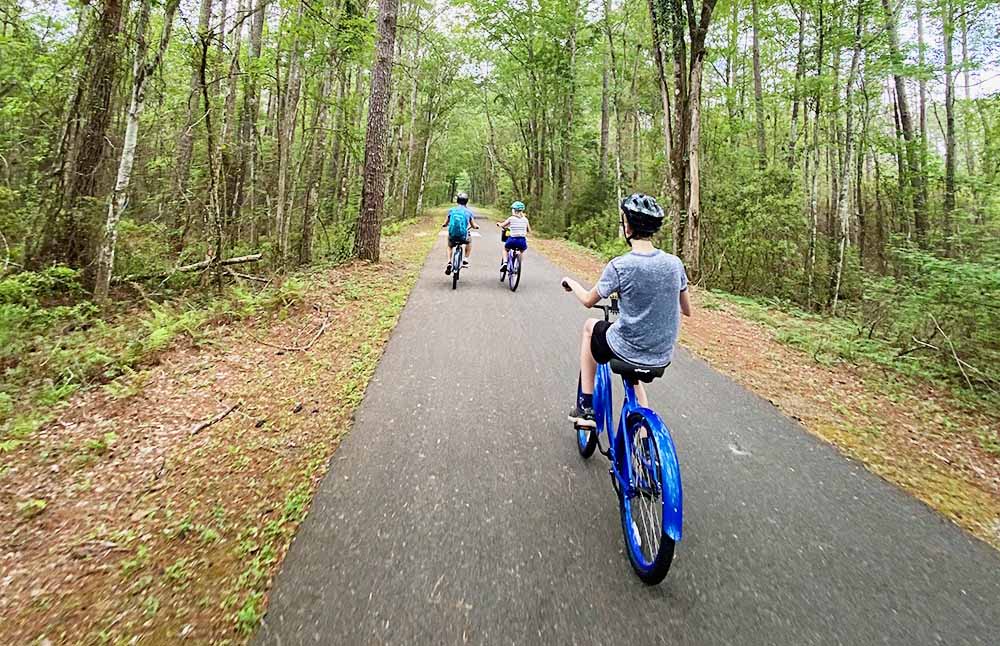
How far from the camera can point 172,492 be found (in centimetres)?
326

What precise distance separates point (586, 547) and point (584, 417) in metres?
0.92

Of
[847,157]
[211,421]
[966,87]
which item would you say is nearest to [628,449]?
[211,421]

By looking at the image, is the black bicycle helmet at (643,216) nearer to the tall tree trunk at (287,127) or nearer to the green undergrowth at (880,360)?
the green undergrowth at (880,360)

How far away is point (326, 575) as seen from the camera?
8.25ft

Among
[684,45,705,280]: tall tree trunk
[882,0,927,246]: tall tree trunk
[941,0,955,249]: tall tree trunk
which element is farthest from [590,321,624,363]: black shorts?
[882,0,927,246]: tall tree trunk

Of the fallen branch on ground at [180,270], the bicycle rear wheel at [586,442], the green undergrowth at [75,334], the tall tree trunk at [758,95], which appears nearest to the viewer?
the bicycle rear wheel at [586,442]

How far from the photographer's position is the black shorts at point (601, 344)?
319 centimetres

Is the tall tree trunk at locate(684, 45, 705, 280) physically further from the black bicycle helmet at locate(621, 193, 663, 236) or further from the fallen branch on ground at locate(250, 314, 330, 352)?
the black bicycle helmet at locate(621, 193, 663, 236)

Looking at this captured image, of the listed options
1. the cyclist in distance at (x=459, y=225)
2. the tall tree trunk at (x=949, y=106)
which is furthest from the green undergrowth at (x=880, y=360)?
the tall tree trunk at (x=949, y=106)

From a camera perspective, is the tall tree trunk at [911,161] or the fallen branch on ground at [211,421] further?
the tall tree trunk at [911,161]

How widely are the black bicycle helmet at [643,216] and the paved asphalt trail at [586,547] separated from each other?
1.70 m

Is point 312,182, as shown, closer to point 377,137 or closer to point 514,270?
point 377,137

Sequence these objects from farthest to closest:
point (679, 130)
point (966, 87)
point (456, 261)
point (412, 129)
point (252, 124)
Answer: point (412, 129) → point (966, 87) → point (679, 130) → point (252, 124) → point (456, 261)

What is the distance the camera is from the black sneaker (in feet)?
11.3
